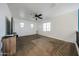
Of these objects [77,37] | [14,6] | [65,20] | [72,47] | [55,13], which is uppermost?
[14,6]

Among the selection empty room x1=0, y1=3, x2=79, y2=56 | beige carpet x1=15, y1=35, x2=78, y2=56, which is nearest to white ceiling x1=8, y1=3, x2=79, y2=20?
empty room x1=0, y1=3, x2=79, y2=56

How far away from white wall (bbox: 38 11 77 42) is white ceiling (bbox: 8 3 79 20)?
0.08 m

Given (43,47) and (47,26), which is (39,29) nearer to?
(47,26)

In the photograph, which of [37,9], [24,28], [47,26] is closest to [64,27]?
[47,26]

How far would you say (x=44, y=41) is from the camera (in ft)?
5.63

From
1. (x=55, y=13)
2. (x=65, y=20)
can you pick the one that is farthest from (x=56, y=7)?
(x=65, y=20)

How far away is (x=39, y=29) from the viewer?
171 cm

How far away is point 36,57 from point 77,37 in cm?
70

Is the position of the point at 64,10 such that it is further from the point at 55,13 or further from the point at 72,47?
the point at 72,47

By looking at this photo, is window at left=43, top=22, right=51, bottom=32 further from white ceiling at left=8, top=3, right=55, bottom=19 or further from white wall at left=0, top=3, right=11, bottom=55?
white wall at left=0, top=3, right=11, bottom=55

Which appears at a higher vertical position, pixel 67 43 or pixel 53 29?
pixel 53 29

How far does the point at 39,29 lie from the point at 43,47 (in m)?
0.29

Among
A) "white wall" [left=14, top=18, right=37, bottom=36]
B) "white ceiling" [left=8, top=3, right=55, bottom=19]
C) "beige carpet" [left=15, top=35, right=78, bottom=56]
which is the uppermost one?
"white ceiling" [left=8, top=3, right=55, bottom=19]

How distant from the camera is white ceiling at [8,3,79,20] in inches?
66.1
